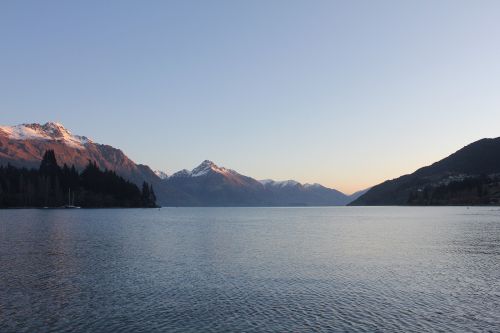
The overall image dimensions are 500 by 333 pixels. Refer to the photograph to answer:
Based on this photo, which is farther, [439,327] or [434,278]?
[434,278]

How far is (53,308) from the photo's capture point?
4338 centimetres

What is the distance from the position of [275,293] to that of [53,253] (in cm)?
5284

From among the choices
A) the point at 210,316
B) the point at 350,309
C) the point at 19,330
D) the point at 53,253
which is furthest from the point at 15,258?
the point at 350,309

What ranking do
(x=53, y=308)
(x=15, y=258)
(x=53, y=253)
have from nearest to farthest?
1. (x=53, y=308)
2. (x=15, y=258)
3. (x=53, y=253)

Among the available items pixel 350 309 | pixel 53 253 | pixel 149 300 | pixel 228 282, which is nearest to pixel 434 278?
pixel 350 309

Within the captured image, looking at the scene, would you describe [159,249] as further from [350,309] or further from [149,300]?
[350,309]

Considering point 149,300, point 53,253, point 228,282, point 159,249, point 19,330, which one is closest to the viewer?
point 19,330

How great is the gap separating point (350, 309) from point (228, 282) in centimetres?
1886

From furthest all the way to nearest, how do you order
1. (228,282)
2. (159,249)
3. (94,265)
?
(159,249) < (94,265) < (228,282)

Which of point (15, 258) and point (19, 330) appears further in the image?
point (15, 258)

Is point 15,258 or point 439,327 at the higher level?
point 15,258

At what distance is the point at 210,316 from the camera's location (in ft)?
135

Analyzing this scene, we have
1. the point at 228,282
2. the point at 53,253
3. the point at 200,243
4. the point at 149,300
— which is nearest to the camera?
the point at 149,300

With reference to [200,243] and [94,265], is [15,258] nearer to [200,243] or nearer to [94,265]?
[94,265]
